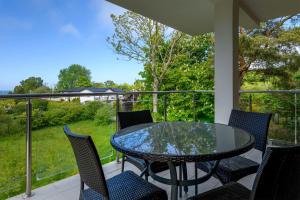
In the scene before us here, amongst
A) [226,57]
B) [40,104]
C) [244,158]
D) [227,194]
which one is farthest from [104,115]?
[227,194]

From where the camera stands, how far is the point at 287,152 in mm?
1136

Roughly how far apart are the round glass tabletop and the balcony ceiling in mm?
2197

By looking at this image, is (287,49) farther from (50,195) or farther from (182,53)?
(50,195)

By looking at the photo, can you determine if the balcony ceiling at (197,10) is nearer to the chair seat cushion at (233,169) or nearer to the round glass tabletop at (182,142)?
the round glass tabletop at (182,142)

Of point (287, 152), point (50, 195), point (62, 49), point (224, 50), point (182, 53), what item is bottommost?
point (50, 195)

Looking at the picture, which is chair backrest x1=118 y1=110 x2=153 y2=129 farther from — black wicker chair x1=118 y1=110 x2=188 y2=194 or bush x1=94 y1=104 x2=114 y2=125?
bush x1=94 y1=104 x2=114 y2=125

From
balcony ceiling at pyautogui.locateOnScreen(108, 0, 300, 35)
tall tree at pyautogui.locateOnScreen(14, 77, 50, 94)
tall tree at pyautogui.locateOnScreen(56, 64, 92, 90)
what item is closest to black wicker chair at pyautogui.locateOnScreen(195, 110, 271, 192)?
balcony ceiling at pyautogui.locateOnScreen(108, 0, 300, 35)

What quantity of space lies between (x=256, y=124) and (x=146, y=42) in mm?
9641

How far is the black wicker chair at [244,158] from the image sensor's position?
6.48ft

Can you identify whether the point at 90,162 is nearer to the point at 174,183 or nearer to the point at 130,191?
the point at 130,191

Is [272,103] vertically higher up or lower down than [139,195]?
higher up

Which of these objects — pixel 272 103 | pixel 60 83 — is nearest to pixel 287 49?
pixel 272 103

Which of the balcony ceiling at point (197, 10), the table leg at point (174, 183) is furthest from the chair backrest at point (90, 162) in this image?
the balcony ceiling at point (197, 10)

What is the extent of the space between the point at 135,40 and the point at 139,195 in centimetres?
1071
